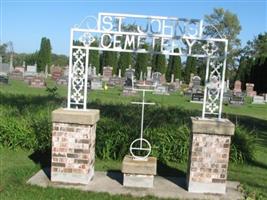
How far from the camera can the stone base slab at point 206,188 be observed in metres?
6.63

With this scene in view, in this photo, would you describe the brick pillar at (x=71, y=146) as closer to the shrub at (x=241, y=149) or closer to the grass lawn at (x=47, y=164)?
the grass lawn at (x=47, y=164)

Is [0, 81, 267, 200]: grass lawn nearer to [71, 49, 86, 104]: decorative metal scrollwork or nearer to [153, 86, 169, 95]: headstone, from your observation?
A: [71, 49, 86, 104]: decorative metal scrollwork

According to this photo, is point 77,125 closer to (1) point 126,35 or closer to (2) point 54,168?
(2) point 54,168

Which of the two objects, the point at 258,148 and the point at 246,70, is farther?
the point at 246,70

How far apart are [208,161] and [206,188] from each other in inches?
16.1

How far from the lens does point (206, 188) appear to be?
6660mm

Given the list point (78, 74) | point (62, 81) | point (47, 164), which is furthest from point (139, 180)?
point (62, 81)

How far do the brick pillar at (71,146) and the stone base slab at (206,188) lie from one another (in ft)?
5.26

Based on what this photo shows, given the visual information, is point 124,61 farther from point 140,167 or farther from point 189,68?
point 140,167

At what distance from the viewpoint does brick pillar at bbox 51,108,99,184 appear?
661cm

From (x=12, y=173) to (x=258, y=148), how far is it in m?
6.66

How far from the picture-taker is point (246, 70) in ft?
147

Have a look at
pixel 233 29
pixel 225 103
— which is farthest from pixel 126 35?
pixel 233 29

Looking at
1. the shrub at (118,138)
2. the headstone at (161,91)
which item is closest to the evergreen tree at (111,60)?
the headstone at (161,91)
